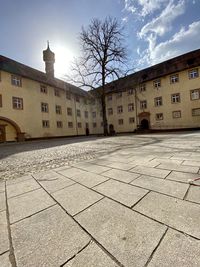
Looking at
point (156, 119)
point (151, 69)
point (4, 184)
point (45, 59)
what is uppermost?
point (45, 59)

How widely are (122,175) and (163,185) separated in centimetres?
89

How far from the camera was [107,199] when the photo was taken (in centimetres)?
211

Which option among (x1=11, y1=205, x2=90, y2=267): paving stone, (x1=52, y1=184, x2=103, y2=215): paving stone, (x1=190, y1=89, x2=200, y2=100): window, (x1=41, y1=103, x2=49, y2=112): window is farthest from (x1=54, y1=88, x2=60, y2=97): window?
(x1=11, y1=205, x2=90, y2=267): paving stone

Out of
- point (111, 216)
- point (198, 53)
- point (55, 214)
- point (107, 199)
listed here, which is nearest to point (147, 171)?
point (107, 199)

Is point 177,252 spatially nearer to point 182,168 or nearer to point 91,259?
point 91,259

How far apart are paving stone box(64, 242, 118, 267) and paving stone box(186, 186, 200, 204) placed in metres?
1.40

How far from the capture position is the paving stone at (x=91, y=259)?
1.07 meters

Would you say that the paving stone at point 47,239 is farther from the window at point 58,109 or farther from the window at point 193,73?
the window at point 193,73

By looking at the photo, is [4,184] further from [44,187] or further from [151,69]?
[151,69]

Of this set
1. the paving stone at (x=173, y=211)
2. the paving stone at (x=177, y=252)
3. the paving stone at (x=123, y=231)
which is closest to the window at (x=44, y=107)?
the paving stone at (x=123, y=231)

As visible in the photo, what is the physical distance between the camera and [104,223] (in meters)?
1.56

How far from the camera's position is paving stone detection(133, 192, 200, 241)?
142cm

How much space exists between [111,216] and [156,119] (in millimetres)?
25548

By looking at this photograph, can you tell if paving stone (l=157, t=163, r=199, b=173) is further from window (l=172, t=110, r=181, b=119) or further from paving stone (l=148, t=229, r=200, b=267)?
window (l=172, t=110, r=181, b=119)
